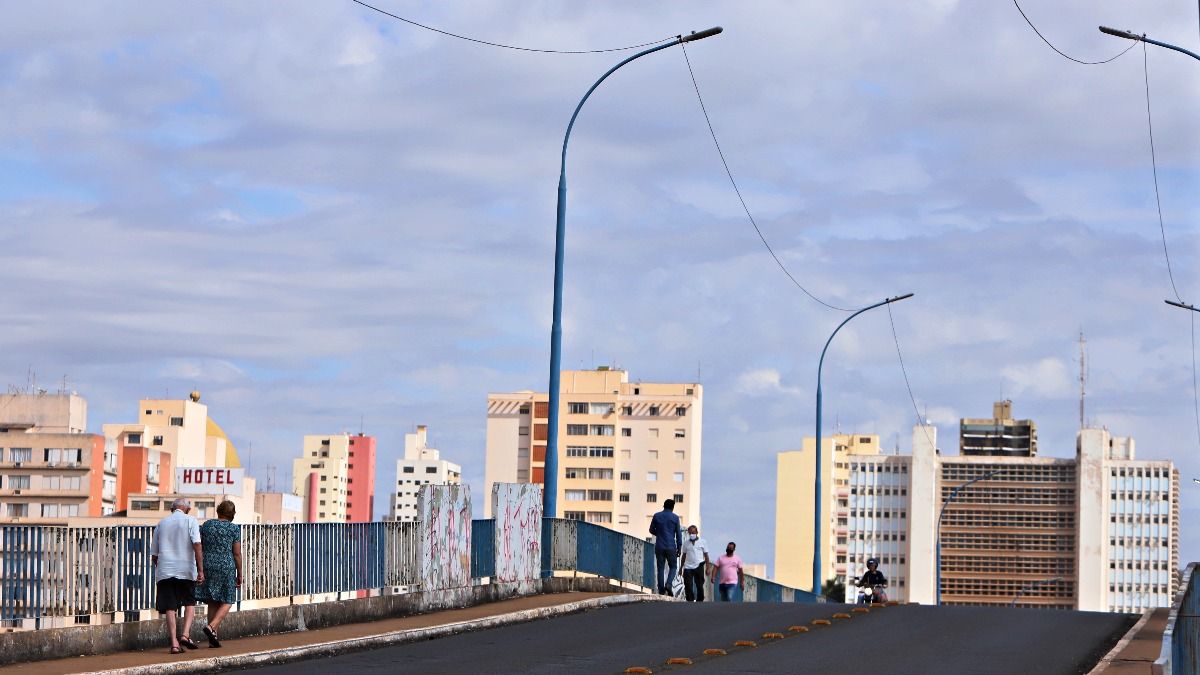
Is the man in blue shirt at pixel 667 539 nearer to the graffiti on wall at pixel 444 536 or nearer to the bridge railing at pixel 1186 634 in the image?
the graffiti on wall at pixel 444 536

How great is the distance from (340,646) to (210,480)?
164855 mm

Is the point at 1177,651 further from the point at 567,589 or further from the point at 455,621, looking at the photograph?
the point at 567,589

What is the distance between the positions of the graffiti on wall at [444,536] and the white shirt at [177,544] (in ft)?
20.0

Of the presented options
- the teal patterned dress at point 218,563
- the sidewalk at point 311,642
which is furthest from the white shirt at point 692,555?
the teal patterned dress at point 218,563

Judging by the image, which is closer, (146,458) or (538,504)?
(538,504)

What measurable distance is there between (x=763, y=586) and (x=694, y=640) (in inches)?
937

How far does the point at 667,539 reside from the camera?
109ft

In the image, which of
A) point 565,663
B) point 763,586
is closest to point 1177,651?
point 565,663

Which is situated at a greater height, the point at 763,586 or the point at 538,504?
the point at 538,504

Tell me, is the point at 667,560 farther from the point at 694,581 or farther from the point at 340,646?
the point at 340,646

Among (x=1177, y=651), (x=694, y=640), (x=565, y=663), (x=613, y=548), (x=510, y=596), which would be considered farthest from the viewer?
(x=613, y=548)

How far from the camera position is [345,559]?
2312 cm

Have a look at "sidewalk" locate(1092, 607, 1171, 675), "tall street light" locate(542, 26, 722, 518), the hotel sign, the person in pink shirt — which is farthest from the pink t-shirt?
the hotel sign

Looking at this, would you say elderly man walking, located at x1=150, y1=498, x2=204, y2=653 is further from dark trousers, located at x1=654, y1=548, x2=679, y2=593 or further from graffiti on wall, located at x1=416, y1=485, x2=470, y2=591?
dark trousers, located at x1=654, y1=548, x2=679, y2=593
